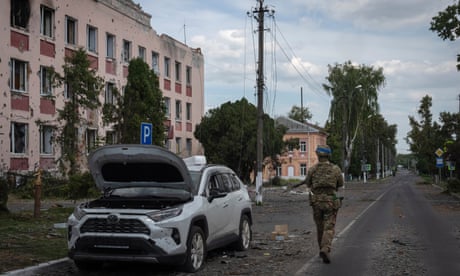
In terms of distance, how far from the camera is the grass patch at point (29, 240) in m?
9.64

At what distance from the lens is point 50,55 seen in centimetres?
3180

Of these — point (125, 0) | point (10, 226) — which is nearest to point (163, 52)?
point (125, 0)

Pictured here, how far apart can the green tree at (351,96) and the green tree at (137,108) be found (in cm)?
4666

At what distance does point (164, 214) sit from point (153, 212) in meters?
0.16

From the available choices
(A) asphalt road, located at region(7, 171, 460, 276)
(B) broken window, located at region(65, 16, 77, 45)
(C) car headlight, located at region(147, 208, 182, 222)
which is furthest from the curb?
(B) broken window, located at region(65, 16, 77, 45)

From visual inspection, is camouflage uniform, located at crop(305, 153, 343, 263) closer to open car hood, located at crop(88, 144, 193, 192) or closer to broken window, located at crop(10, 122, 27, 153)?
open car hood, located at crop(88, 144, 193, 192)

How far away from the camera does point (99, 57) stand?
119 feet

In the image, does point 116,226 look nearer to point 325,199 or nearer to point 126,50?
point 325,199

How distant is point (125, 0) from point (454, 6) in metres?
20.6

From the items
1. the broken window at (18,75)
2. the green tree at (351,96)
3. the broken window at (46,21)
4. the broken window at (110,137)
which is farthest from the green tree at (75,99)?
the green tree at (351,96)

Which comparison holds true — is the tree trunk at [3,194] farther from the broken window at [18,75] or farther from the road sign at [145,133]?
the broken window at [18,75]

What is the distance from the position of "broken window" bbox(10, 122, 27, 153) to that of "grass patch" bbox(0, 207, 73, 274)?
509 inches

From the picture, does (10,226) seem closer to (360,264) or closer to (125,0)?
(360,264)

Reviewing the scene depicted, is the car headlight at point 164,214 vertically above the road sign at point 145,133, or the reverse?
the road sign at point 145,133
